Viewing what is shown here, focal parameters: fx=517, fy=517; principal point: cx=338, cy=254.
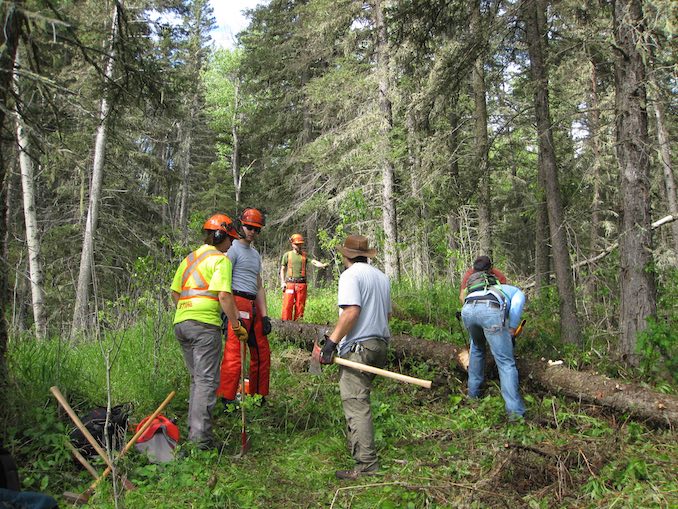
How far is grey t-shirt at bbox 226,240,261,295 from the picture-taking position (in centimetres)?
561

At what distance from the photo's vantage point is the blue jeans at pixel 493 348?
5.69 metres

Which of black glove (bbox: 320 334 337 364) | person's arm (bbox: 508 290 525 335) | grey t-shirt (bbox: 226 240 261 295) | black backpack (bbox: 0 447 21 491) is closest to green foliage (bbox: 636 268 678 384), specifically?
person's arm (bbox: 508 290 525 335)

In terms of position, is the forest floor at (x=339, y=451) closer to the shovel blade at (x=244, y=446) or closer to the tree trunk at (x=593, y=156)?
the shovel blade at (x=244, y=446)

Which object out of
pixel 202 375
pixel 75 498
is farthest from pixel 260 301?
pixel 75 498

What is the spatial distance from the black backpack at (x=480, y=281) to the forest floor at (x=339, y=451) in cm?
132

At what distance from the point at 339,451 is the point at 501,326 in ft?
7.56

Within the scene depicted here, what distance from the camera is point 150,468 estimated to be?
413 cm

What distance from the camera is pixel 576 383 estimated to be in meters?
5.81

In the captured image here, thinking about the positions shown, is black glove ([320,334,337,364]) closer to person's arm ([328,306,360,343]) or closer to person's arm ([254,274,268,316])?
person's arm ([328,306,360,343])

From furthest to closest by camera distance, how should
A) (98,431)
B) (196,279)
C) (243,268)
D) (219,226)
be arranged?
(243,268), (219,226), (196,279), (98,431)

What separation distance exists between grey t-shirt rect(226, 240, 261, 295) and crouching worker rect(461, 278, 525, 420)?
2.53 metres

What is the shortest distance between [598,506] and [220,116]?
3093 centimetres

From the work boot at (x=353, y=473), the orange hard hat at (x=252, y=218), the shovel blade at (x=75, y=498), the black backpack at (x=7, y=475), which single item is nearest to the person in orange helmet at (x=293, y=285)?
the orange hard hat at (x=252, y=218)

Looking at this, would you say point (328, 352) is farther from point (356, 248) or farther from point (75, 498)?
point (75, 498)
